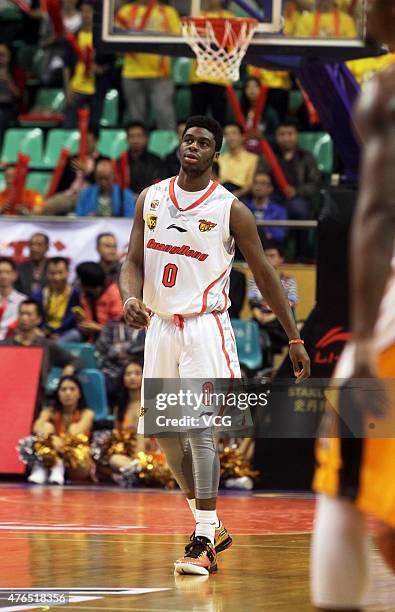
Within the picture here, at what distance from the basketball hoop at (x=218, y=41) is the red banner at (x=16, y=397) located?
3.59 m

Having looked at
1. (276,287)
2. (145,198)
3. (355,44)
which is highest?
(355,44)

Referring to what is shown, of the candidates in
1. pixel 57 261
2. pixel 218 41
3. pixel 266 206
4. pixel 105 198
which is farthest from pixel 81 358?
pixel 218 41

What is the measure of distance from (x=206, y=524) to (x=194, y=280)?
4.42ft

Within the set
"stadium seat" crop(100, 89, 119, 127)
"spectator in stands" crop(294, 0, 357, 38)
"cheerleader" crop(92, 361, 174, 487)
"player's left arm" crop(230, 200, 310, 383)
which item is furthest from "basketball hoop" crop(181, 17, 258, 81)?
"stadium seat" crop(100, 89, 119, 127)

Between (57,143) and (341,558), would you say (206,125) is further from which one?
(57,143)

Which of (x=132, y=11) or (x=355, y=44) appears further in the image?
(x=132, y=11)

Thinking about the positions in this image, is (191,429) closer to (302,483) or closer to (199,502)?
(199,502)

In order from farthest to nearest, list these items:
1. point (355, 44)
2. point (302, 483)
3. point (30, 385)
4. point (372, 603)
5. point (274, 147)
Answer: point (274, 147) → point (30, 385) → point (302, 483) → point (355, 44) → point (372, 603)

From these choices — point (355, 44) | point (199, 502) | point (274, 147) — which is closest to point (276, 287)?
point (199, 502)

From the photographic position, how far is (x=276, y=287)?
7219 mm

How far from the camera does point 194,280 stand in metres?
7.18

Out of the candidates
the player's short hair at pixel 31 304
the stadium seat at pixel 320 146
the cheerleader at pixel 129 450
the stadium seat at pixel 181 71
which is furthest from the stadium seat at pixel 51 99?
the cheerleader at pixel 129 450

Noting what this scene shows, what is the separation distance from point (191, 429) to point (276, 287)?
929 mm

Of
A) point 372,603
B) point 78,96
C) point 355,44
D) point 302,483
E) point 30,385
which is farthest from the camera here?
point 78,96
